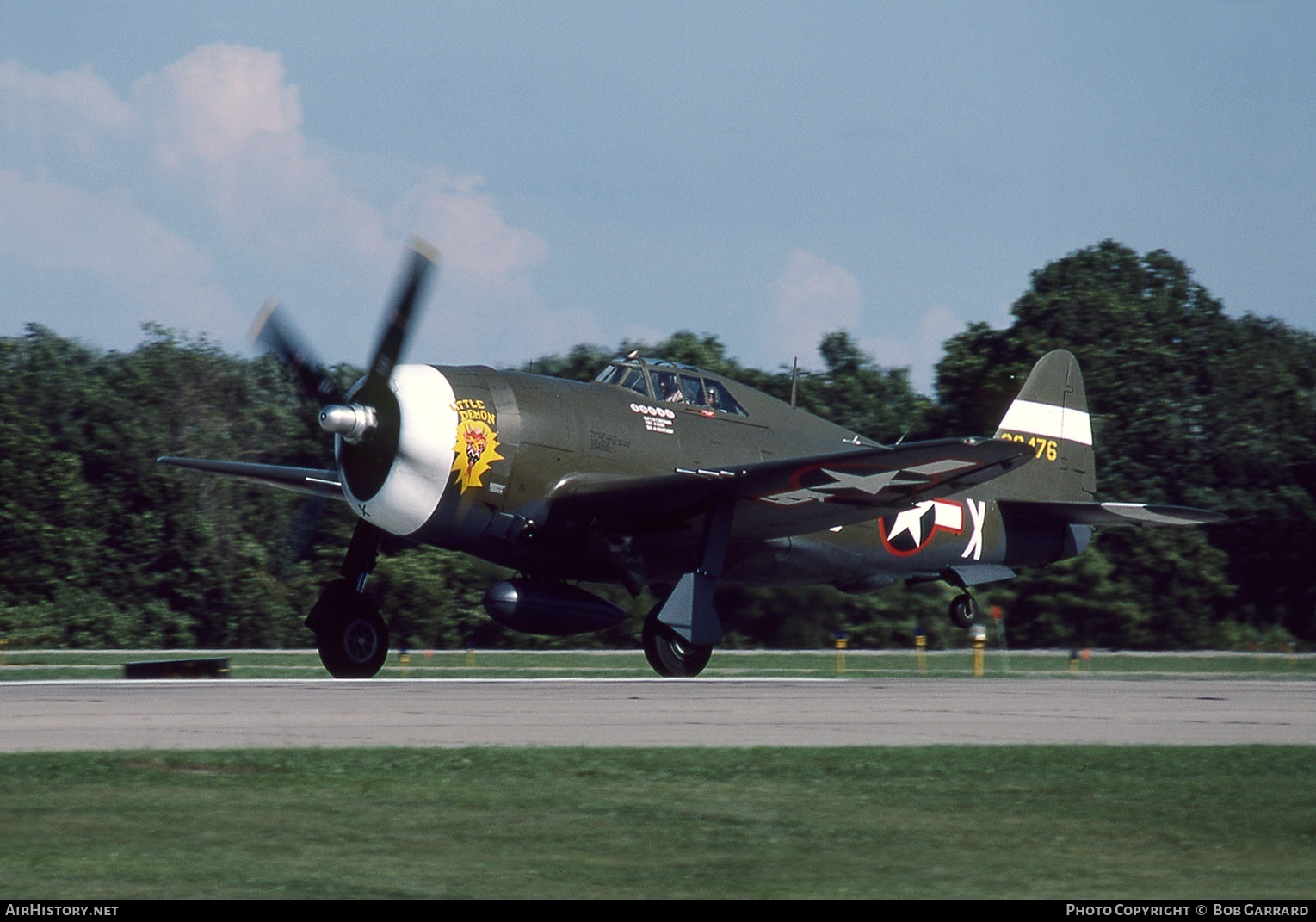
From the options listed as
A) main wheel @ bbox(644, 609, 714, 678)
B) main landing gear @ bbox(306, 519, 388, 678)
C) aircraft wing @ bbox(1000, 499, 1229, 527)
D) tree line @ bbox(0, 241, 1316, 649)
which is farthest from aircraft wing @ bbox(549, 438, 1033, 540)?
tree line @ bbox(0, 241, 1316, 649)

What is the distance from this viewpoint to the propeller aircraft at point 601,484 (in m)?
18.0

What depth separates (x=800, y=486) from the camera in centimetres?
1917

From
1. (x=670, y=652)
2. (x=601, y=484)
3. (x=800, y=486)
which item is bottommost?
(x=670, y=652)

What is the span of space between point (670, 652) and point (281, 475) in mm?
6077

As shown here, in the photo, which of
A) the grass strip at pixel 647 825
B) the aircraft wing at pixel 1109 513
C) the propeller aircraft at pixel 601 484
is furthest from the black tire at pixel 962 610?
the grass strip at pixel 647 825

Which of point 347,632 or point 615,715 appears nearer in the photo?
point 615,715

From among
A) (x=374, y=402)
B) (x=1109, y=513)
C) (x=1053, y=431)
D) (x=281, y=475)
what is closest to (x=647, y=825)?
(x=374, y=402)

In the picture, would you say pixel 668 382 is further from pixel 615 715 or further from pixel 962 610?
pixel 615 715

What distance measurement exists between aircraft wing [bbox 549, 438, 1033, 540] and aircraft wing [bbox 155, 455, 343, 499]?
12.7ft

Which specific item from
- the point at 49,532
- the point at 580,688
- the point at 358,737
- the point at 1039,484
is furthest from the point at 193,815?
the point at 49,532

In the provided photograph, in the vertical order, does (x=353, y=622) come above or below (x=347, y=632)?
above

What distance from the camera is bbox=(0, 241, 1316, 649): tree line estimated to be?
4356 centimetres

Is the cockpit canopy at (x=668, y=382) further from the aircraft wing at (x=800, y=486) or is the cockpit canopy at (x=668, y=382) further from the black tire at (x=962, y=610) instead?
the black tire at (x=962, y=610)

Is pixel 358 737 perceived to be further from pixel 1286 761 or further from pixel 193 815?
pixel 1286 761
